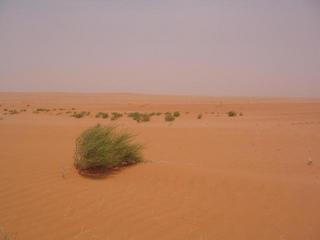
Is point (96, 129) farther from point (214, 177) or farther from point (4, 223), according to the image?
point (4, 223)

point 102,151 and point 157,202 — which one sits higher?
point 102,151

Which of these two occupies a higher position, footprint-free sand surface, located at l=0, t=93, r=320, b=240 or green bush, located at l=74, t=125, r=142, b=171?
green bush, located at l=74, t=125, r=142, b=171

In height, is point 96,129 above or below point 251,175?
above

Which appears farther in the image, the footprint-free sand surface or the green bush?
the green bush

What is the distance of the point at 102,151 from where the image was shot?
7.95 m

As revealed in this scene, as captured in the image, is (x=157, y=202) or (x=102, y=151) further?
(x=102, y=151)

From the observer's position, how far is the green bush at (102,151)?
7.85 m

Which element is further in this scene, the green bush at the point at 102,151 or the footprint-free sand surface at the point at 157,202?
the green bush at the point at 102,151

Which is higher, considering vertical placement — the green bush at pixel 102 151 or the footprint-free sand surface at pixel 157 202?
the green bush at pixel 102 151

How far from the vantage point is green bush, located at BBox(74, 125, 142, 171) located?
785 centimetres

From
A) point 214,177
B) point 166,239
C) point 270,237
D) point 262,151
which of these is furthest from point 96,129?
point 262,151

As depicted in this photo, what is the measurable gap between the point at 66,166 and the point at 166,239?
431 centimetres

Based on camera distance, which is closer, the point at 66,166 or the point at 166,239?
the point at 166,239

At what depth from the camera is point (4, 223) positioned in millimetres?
5121
